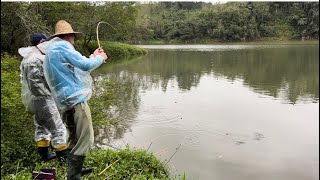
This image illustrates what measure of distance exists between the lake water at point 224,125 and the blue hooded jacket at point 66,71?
2.49 metres

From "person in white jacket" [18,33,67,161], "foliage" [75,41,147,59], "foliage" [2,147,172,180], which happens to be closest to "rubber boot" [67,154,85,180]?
"foliage" [2,147,172,180]

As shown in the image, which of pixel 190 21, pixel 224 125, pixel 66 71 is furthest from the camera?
pixel 190 21

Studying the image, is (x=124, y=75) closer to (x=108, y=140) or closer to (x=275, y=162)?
(x=108, y=140)

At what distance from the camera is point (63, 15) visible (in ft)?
71.5

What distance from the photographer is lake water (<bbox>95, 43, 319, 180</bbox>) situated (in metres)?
A: 5.98

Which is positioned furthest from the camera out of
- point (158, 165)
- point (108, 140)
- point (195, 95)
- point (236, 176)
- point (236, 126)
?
point (195, 95)

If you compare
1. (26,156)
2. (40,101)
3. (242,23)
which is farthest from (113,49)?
(242,23)

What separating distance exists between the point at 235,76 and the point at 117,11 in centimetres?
1376

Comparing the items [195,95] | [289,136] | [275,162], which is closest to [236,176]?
[275,162]

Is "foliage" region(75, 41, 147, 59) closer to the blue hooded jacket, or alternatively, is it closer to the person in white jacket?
the person in white jacket

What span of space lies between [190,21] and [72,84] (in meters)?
57.3

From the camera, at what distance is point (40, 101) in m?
3.86

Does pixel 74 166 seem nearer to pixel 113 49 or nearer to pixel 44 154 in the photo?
pixel 44 154

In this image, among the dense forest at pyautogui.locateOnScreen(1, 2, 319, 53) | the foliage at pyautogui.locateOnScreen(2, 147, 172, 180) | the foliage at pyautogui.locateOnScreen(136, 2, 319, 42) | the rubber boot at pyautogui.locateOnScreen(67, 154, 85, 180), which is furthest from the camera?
the foliage at pyautogui.locateOnScreen(136, 2, 319, 42)
